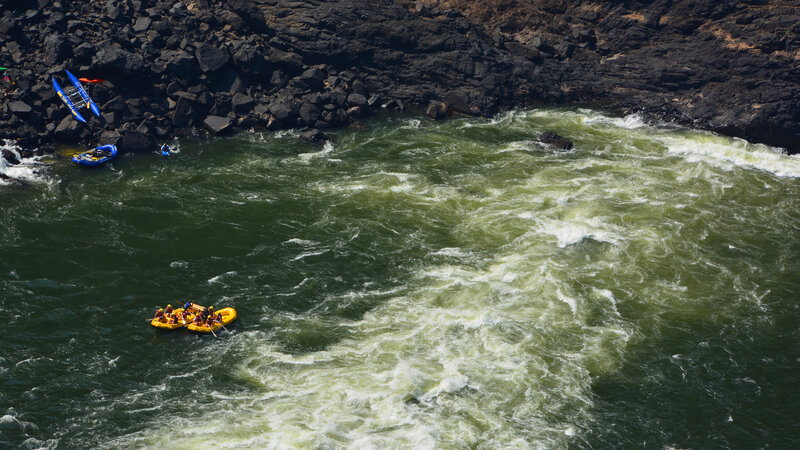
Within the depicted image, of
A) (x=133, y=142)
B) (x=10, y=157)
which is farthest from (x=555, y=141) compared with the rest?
(x=10, y=157)

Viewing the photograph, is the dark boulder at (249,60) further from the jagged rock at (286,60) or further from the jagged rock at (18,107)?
the jagged rock at (18,107)

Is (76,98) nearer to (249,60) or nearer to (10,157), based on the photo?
(10,157)

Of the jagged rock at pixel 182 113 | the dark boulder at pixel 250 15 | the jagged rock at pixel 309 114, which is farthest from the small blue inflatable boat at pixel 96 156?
the dark boulder at pixel 250 15

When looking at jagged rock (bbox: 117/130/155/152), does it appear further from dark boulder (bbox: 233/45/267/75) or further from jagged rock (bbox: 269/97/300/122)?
dark boulder (bbox: 233/45/267/75)

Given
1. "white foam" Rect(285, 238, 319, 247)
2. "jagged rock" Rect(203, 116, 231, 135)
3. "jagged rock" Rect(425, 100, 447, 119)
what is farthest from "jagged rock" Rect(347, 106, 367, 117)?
"white foam" Rect(285, 238, 319, 247)

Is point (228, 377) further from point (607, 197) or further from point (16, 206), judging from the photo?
point (607, 197)
